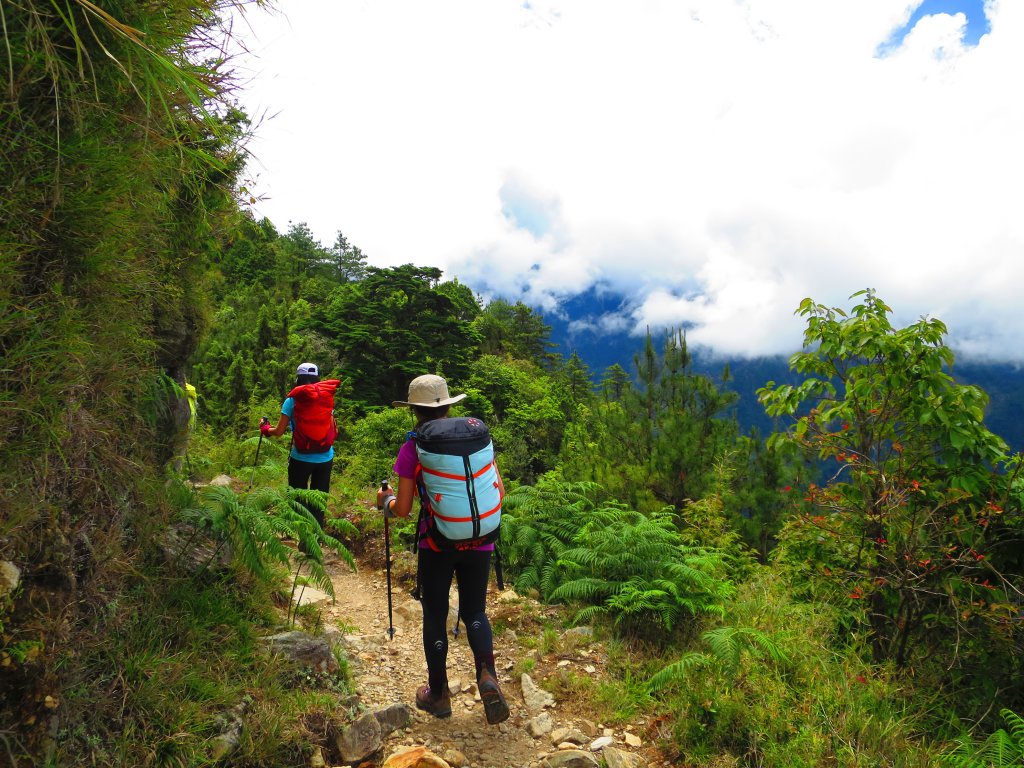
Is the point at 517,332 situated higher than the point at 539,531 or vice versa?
the point at 517,332

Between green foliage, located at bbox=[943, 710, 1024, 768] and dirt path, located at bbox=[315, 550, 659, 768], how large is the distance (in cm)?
184

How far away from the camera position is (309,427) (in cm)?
549

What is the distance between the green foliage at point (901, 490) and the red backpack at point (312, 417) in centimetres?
448

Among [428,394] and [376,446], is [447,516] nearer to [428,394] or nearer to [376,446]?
[428,394]

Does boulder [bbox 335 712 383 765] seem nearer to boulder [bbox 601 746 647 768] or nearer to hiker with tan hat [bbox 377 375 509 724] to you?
hiker with tan hat [bbox 377 375 509 724]

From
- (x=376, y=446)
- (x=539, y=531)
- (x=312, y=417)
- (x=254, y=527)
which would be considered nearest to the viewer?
(x=254, y=527)

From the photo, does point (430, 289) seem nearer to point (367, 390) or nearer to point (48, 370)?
point (367, 390)

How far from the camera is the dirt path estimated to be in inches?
136

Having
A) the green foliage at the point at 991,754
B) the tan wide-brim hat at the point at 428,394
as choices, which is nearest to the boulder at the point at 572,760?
the green foliage at the point at 991,754

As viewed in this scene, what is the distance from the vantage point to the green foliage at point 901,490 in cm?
438

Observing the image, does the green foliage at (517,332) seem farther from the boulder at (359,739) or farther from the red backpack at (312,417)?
the boulder at (359,739)

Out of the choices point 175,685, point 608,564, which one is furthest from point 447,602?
point 608,564

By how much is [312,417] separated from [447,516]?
2732 millimetres

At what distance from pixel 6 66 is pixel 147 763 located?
2.80m
